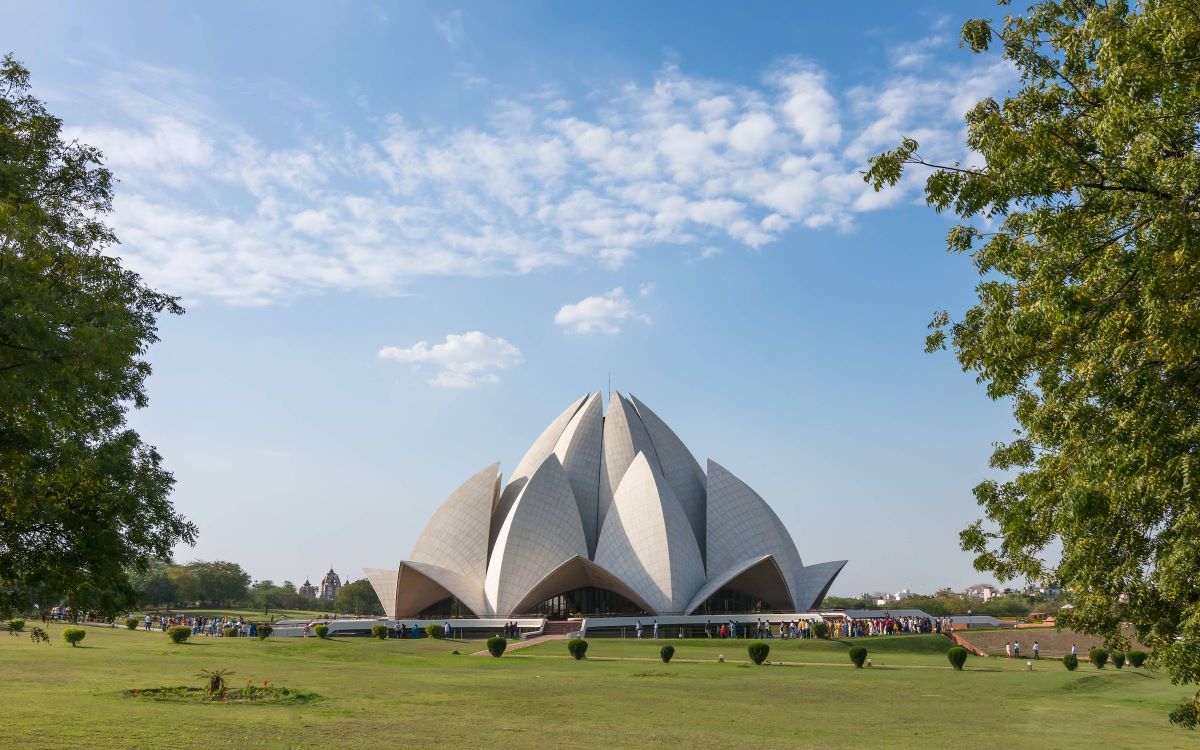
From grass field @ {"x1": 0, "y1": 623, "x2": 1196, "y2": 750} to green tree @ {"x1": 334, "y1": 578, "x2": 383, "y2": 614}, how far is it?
49904mm

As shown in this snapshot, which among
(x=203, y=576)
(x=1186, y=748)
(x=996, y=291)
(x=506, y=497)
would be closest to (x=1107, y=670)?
(x=1186, y=748)

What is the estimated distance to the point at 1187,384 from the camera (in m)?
7.12

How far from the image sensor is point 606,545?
4325 cm

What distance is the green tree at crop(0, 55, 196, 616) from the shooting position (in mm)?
7449

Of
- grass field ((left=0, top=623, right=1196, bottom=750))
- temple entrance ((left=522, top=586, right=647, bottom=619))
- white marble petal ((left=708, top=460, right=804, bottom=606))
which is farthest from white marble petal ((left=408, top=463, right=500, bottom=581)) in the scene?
grass field ((left=0, top=623, right=1196, bottom=750))

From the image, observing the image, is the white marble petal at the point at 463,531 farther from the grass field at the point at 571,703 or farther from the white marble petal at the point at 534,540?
the grass field at the point at 571,703

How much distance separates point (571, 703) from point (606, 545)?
1142 inches

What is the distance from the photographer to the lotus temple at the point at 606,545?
1625 inches

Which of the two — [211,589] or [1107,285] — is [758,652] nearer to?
[1107,285]

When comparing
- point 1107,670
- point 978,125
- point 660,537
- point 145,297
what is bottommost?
point 1107,670

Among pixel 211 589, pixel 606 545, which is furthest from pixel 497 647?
pixel 211 589

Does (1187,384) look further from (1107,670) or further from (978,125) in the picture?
(1107,670)

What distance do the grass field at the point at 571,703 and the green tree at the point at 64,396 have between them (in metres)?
1.96

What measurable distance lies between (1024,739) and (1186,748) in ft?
6.38
